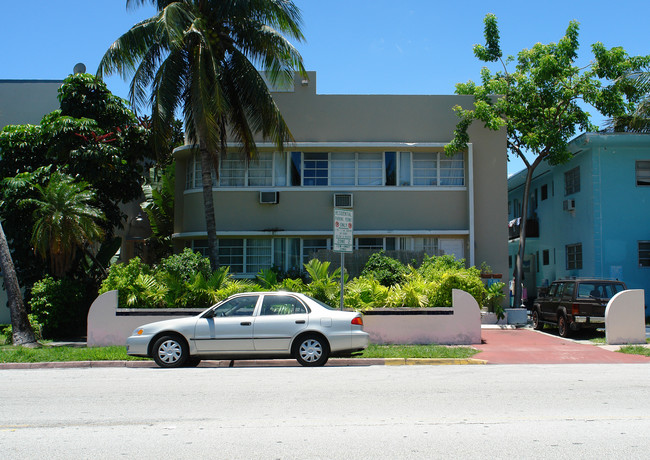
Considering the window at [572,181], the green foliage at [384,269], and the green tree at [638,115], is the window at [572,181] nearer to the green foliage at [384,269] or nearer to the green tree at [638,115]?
the green tree at [638,115]

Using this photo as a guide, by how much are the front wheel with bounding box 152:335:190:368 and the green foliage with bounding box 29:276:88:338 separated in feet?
21.8

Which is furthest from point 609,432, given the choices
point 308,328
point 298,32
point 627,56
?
point 627,56

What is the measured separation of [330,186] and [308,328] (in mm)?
9598

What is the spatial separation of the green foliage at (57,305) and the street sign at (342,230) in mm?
8588

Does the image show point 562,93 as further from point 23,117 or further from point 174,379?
point 23,117

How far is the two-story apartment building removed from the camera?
2066cm

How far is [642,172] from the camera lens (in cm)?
2300

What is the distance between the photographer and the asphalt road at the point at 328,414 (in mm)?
6039

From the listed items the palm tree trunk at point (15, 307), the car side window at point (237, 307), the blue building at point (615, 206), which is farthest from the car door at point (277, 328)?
the blue building at point (615, 206)

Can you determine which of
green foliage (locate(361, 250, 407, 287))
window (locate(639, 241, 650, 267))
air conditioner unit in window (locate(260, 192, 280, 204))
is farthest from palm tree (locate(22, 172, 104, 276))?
window (locate(639, 241, 650, 267))

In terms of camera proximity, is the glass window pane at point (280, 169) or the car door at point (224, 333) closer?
the car door at point (224, 333)

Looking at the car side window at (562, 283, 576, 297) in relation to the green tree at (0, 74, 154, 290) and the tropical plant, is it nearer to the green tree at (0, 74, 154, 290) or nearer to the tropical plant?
the tropical plant

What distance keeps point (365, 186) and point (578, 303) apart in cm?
762

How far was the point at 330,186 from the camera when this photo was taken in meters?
20.9
